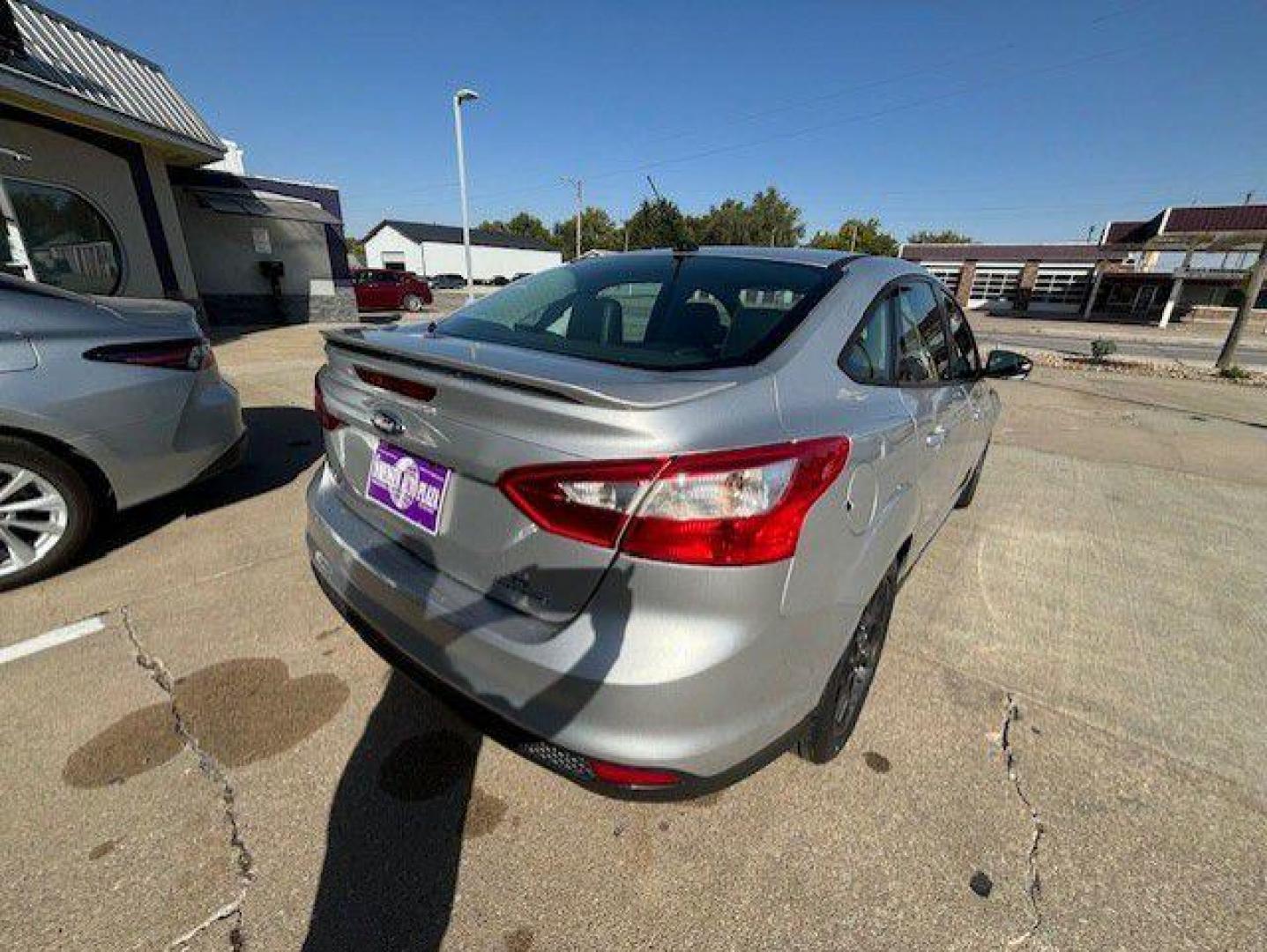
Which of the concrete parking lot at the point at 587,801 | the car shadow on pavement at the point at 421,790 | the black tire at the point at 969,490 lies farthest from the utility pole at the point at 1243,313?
the car shadow on pavement at the point at 421,790

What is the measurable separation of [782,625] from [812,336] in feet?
2.74

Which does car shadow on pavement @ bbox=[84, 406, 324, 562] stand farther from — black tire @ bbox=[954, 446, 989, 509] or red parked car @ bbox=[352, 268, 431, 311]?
red parked car @ bbox=[352, 268, 431, 311]

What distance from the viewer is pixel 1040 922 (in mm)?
1531

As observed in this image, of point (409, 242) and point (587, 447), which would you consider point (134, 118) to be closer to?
point (587, 447)

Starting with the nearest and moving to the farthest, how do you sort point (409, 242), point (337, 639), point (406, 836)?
point (406, 836)
point (337, 639)
point (409, 242)

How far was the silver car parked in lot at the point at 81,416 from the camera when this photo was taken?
2.66 metres

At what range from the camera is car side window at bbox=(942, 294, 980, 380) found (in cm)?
292

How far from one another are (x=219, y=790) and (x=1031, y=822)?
8.09 feet

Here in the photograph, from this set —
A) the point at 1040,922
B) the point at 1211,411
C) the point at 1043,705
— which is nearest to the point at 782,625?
the point at 1040,922

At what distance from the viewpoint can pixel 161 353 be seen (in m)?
3.07

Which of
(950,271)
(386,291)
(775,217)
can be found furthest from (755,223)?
(386,291)

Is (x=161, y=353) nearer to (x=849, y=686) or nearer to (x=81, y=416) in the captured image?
(x=81, y=416)

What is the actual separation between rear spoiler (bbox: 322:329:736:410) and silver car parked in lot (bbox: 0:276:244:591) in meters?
2.25

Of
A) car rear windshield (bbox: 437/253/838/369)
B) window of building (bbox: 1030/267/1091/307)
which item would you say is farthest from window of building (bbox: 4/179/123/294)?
window of building (bbox: 1030/267/1091/307)
